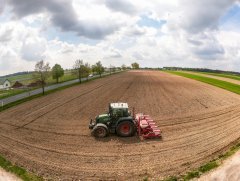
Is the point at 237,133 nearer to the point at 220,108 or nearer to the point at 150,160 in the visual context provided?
the point at 150,160

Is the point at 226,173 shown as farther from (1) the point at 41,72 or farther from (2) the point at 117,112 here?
(1) the point at 41,72

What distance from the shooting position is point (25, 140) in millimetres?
21734

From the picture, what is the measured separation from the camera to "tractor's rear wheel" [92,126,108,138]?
21.0m

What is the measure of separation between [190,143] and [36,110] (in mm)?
21227

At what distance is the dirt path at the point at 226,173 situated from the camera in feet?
44.5

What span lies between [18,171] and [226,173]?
11174mm

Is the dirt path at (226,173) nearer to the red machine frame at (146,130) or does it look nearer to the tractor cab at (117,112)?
the red machine frame at (146,130)

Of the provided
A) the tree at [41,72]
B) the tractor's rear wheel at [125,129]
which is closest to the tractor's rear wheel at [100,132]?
the tractor's rear wheel at [125,129]

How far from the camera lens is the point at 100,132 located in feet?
69.1

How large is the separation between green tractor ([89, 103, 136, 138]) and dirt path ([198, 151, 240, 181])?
763 cm

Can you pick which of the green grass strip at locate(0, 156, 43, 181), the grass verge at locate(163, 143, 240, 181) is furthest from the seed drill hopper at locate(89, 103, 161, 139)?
the green grass strip at locate(0, 156, 43, 181)

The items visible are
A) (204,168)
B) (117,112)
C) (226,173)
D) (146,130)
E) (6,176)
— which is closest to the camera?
(226,173)

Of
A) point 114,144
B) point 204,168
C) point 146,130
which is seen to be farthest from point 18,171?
point 204,168

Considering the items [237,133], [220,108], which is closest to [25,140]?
[237,133]
